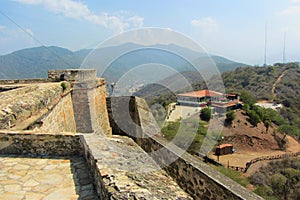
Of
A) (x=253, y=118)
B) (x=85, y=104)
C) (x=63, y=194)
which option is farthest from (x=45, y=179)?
(x=253, y=118)

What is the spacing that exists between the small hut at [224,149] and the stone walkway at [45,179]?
29.0 m

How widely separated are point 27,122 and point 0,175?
1.87m

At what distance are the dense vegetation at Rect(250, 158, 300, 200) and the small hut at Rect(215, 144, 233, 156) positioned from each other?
5.67 metres

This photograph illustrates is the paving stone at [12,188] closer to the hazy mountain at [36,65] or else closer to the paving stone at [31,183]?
the paving stone at [31,183]

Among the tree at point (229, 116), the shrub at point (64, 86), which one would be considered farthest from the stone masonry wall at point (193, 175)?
the tree at point (229, 116)

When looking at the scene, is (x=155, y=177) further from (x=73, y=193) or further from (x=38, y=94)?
(x=38, y=94)

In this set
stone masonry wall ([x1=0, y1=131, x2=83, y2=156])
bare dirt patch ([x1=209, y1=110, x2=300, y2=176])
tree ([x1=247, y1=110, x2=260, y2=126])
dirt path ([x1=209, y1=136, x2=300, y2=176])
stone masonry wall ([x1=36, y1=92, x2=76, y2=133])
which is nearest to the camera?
stone masonry wall ([x1=0, y1=131, x2=83, y2=156])

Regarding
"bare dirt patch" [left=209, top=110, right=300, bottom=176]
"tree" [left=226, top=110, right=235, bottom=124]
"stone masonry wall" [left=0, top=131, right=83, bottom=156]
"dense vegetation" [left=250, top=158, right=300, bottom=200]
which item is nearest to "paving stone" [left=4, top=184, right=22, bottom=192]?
"stone masonry wall" [left=0, top=131, right=83, bottom=156]

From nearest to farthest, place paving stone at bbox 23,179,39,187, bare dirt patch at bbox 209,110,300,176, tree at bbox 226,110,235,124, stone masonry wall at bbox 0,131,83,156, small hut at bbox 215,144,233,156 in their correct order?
paving stone at bbox 23,179,39,187 → stone masonry wall at bbox 0,131,83,156 → small hut at bbox 215,144,233,156 → bare dirt patch at bbox 209,110,300,176 → tree at bbox 226,110,235,124

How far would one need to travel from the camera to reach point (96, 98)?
852 centimetres

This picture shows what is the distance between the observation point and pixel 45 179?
2863mm

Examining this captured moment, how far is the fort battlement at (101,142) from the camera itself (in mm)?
2523

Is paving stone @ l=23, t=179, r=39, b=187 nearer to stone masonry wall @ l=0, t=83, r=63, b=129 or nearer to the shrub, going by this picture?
stone masonry wall @ l=0, t=83, r=63, b=129

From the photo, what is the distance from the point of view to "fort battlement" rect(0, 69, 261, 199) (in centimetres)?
252
